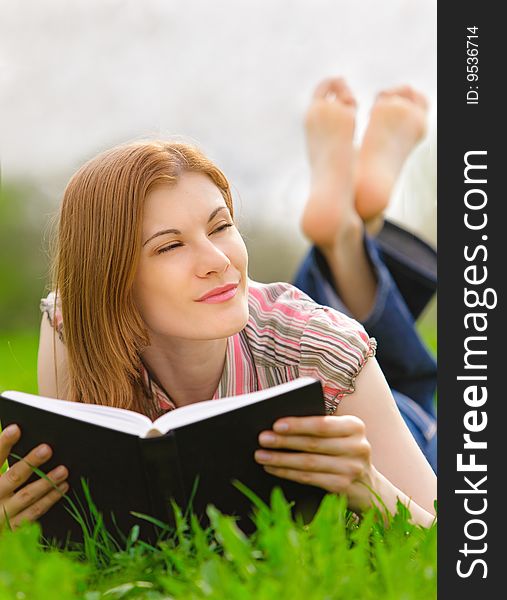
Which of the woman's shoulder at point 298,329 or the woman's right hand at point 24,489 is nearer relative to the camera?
the woman's right hand at point 24,489

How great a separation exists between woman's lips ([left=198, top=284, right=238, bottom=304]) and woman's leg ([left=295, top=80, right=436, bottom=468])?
99 centimetres

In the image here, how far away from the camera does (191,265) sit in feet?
4.59

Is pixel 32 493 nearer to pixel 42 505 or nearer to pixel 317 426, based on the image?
pixel 42 505

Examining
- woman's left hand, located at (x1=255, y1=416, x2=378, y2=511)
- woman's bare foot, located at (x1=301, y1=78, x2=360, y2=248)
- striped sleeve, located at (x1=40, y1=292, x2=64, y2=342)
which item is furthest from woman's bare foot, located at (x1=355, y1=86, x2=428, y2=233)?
woman's left hand, located at (x1=255, y1=416, x2=378, y2=511)

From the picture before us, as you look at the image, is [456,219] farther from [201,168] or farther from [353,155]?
[353,155]

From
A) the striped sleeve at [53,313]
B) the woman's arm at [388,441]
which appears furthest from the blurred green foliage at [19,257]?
the woman's arm at [388,441]

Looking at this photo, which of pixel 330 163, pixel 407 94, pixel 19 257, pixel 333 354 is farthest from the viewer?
pixel 19 257

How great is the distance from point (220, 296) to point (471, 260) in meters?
0.45

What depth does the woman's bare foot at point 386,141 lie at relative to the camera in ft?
8.79

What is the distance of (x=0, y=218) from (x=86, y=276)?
16.0ft

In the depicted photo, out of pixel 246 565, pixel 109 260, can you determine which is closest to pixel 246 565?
pixel 246 565

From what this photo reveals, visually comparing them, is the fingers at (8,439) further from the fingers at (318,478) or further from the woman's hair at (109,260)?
the fingers at (318,478)

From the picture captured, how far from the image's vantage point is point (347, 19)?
758 centimetres

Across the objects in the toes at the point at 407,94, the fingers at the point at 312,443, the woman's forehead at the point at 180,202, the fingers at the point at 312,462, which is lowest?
the fingers at the point at 312,462
